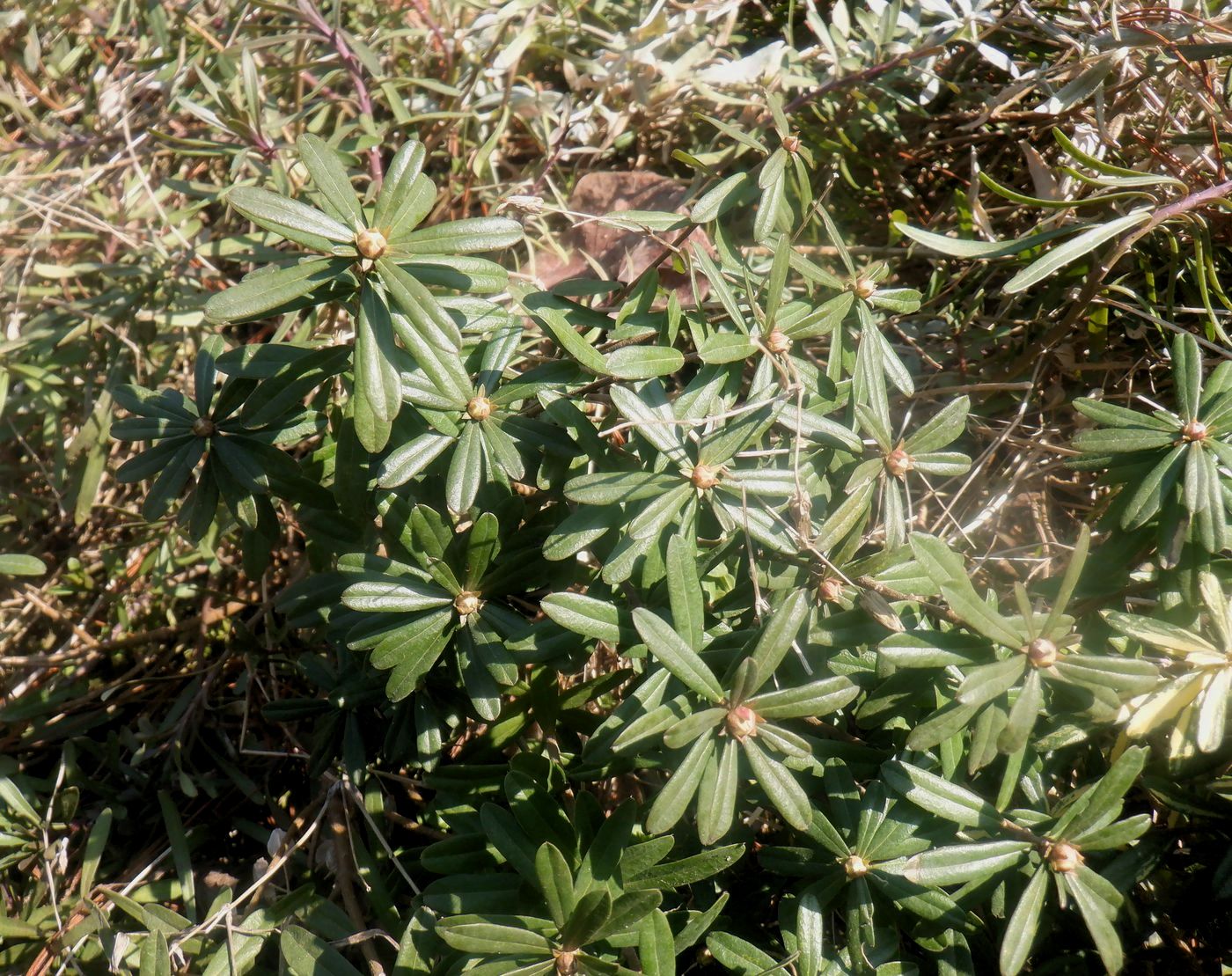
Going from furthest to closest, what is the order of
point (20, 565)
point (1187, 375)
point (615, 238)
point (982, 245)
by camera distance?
1. point (615, 238)
2. point (20, 565)
3. point (982, 245)
4. point (1187, 375)

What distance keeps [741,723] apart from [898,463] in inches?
17.4

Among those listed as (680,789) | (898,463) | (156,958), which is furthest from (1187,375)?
(156,958)

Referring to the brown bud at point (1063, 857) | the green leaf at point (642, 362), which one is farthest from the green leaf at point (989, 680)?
the green leaf at point (642, 362)

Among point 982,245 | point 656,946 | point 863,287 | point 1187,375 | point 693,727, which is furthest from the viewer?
point 982,245

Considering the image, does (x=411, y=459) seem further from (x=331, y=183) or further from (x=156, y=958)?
(x=156, y=958)

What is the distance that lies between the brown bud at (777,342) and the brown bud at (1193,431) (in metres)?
0.56

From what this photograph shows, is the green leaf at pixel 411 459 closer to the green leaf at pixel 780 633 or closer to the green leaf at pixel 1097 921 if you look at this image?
the green leaf at pixel 780 633

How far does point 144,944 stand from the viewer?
1440 millimetres

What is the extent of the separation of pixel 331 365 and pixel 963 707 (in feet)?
3.38

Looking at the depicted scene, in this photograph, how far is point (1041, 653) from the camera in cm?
119

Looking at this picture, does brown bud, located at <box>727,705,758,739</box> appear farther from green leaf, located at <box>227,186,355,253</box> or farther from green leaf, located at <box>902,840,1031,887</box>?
green leaf, located at <box>227,186,355,253</box>

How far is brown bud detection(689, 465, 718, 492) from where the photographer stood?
1300mm

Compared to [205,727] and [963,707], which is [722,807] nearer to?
[963,707]

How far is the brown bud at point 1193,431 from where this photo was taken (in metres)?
1.31
